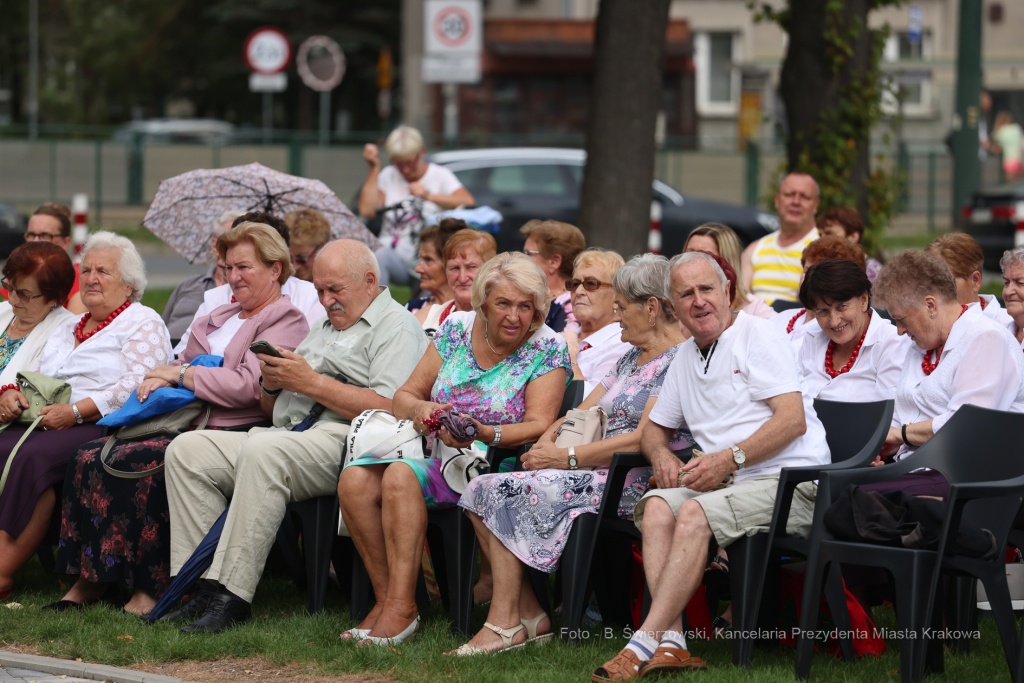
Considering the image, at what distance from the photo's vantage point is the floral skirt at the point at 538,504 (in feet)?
15.4

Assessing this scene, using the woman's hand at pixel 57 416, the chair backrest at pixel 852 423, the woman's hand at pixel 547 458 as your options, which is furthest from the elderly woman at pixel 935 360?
the woman's hand at pixel 57 416

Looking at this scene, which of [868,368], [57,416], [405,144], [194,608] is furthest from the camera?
[405,144]

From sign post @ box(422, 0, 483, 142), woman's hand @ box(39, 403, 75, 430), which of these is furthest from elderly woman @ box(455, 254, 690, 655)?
sign post @ box(422, 0, 483, 142)

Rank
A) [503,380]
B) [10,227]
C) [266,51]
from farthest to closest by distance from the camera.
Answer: [266,51] < [10,227] < [503,380]

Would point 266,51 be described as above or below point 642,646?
above

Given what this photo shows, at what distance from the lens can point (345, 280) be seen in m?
5.44

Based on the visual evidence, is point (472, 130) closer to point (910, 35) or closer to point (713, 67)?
point (713, 67)

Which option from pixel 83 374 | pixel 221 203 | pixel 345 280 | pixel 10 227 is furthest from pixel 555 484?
pixel 10 227

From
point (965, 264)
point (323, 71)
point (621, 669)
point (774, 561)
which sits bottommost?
point (621, 669)

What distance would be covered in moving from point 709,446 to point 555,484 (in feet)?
1.98

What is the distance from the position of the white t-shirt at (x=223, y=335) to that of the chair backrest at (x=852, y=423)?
2.69m

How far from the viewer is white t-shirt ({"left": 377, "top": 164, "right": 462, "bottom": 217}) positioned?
9.52m

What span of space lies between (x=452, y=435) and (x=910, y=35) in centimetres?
2918

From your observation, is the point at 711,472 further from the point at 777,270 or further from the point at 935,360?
the point at 777,270
